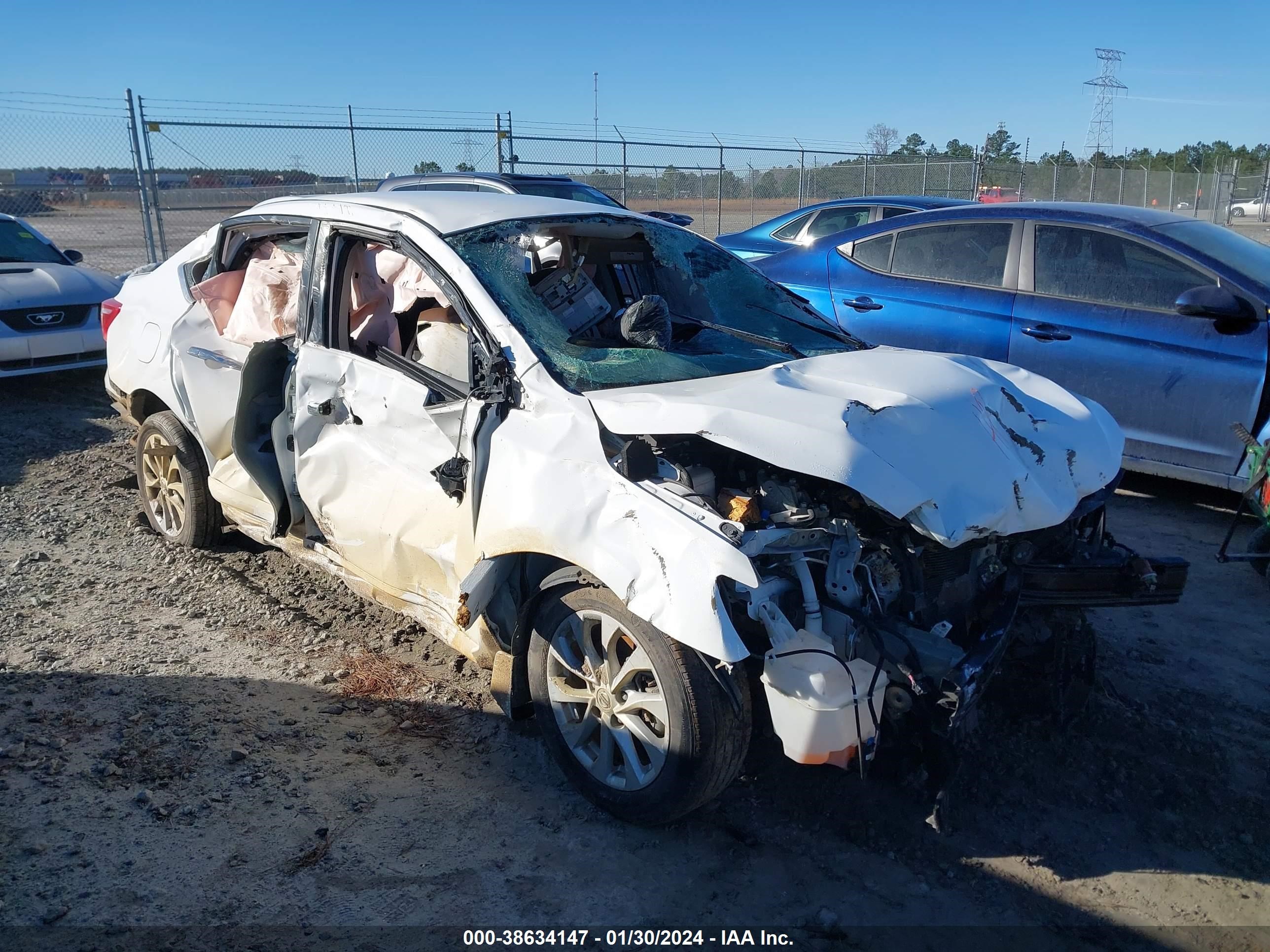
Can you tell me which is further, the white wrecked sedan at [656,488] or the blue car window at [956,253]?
the blue car window at [956,253]

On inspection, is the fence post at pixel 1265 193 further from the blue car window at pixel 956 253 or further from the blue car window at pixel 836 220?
the blue car window at pixel 956 253

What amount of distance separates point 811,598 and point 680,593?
414mm

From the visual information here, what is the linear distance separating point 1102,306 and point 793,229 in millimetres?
5043

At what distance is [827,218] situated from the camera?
1020 cm

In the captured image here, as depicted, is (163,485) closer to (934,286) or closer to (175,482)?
(175,482)

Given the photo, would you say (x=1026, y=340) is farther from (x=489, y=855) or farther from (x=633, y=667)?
(x=489, y=855)

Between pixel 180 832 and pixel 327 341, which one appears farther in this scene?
pixel 327 341

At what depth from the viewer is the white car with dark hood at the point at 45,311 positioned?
768 centimetres

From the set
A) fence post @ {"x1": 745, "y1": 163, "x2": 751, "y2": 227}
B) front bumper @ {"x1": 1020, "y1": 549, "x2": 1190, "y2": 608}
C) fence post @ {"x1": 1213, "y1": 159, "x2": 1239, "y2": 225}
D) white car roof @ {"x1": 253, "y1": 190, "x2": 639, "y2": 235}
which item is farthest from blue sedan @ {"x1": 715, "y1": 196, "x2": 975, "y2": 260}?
fence post @ {"x1": 1213, "y1": 159, "x2": 1239, "y2": 225}

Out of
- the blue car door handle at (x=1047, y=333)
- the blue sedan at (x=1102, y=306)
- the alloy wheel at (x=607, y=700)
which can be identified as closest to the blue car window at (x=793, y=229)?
the blue sedan at (x=1102, y=306)

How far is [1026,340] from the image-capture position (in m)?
5.79

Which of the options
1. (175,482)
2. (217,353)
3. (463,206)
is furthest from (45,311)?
(463,206)

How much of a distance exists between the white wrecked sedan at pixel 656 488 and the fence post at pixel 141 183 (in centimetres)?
958

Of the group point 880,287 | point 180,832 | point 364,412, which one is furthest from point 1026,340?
point 180,832
